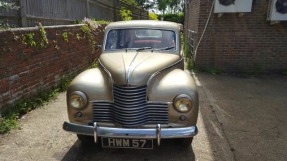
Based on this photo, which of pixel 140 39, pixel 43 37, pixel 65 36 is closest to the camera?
pixel 140 39

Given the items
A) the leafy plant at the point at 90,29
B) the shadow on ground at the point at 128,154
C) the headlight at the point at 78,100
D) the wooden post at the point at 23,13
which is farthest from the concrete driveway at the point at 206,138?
the leafy plant at the point at 90,29

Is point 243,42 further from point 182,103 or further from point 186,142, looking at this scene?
point 182,103

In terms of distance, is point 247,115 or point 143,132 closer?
point 143,132

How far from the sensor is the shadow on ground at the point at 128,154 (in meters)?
3.49

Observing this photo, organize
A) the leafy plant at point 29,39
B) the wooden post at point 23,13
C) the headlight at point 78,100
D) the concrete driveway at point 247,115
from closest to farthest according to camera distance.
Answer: the headlight at point 78,100 < the concrete driveway at point 247,115 < the leafy plant at point 29,39 < the wooden post at point 23,13

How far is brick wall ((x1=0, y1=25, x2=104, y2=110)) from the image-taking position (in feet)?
14.6

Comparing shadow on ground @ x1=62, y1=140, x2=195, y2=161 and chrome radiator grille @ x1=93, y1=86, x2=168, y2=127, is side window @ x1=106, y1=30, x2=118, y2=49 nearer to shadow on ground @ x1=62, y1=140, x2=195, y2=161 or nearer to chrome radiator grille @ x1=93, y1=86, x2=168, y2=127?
chrome radiator grille @ x1=93, y1=86, x2=168, y2=127

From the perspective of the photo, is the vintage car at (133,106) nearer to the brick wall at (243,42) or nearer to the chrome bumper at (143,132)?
the chrome bumper at (143,132)

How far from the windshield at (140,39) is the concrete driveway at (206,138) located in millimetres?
1482

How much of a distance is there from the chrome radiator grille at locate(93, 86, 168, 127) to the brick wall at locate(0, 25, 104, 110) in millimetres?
2299

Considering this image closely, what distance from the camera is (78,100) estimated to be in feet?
10.7

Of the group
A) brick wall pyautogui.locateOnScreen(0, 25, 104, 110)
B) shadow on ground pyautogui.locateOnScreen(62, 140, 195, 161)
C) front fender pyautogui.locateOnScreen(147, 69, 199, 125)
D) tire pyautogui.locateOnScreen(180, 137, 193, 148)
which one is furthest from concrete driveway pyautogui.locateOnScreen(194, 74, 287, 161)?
brick wall pyautogui.locateOnScreen(0, 25, 104, 110)

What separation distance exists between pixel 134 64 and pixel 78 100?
2.70 feet

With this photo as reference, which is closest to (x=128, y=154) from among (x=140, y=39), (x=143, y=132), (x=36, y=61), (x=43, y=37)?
(x=143, y=132)
